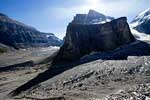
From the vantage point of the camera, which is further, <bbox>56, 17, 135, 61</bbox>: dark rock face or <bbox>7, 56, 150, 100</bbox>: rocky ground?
<bbox>56, 17, 135, 61</bbox>: dark rock face

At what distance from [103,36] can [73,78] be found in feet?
174

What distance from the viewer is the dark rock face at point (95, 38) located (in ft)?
354

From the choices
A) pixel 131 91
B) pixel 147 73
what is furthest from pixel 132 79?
pixel 131 91

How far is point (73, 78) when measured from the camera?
5844 centimetres

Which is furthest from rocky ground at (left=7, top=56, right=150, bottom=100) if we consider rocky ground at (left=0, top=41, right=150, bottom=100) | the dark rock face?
the dark rock face

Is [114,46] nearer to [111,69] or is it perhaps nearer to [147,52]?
[147,52]

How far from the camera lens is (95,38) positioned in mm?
111625

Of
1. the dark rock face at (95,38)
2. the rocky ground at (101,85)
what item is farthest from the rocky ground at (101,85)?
the dark rock face at (95,38)

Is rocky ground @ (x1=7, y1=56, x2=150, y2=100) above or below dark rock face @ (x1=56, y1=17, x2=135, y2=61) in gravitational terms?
below

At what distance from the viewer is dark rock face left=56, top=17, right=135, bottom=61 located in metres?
108

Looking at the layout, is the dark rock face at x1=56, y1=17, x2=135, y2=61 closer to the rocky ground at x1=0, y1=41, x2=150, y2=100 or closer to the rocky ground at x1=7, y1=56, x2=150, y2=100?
the rocky ground at x1=0, y1=41, x2=150, y2=100

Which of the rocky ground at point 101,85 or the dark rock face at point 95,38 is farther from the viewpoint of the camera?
the dark rock face at point 95,38

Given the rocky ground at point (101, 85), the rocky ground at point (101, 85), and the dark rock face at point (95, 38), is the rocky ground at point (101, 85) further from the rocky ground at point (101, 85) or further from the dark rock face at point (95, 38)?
the dark rock face at point (95, 38)

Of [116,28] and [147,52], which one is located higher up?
[116,28]
